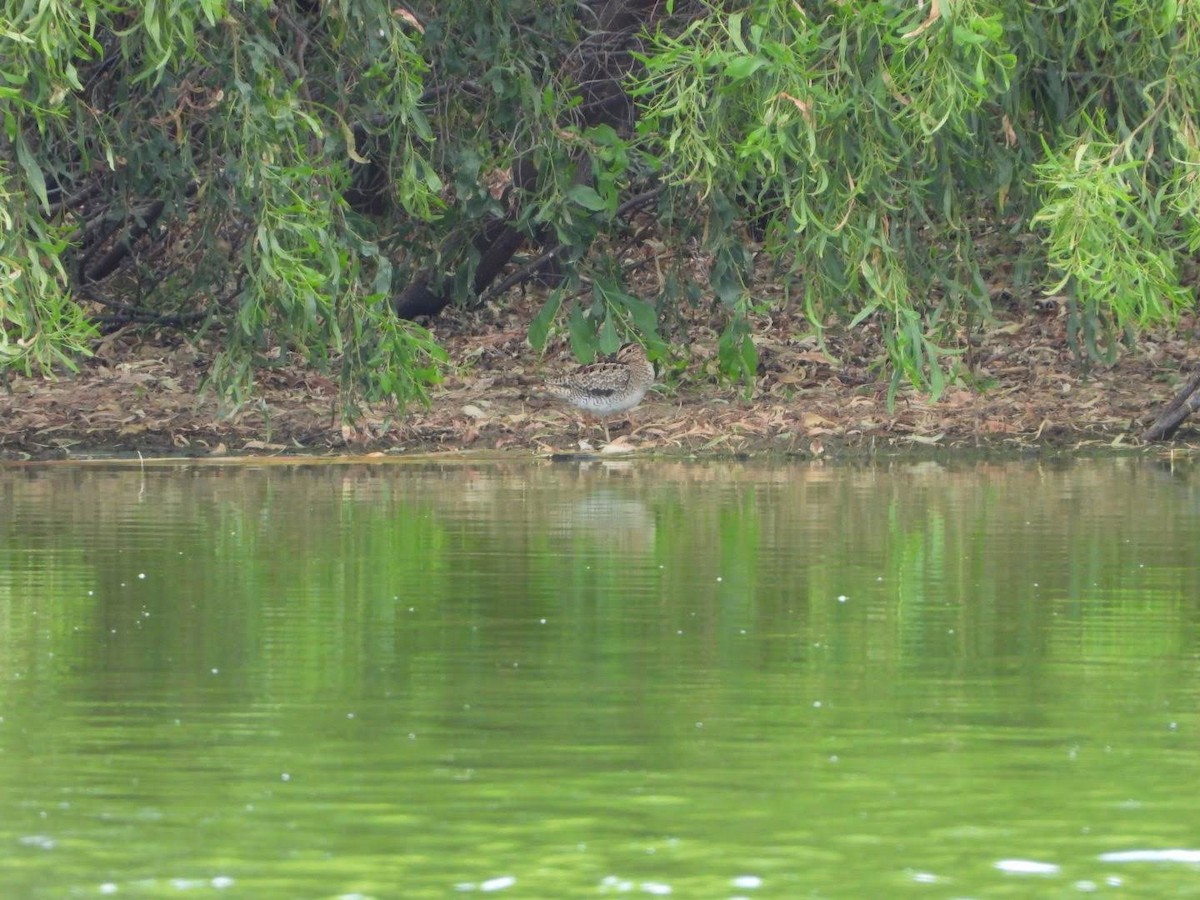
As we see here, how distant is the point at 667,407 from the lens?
19.8 meters

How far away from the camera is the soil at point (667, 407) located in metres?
18.4

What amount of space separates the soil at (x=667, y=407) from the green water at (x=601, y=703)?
15.9ft

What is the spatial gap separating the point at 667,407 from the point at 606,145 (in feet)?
10.9

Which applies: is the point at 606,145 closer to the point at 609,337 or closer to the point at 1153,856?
the point at 609,337

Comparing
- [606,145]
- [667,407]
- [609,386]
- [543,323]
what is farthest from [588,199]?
[667,407]

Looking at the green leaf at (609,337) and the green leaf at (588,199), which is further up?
the green leaf at (588,199)

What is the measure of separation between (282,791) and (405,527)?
655 cm

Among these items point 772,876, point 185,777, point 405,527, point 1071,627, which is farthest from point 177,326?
point 772,876

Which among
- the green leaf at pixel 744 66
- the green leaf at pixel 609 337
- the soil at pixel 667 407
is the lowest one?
the soil at pixel 667 407

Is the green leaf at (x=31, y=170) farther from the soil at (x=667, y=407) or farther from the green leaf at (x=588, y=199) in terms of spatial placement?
the green leaf at (x=588, y=199)

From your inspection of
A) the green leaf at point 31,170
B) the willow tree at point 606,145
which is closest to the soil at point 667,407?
the willow tree at point 606,145

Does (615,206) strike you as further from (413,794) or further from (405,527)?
(413,794)

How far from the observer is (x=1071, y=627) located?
9.14 m

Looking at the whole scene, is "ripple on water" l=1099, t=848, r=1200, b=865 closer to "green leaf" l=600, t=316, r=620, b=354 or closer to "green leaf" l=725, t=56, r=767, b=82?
"green leaf" l=725, t=56, r=767, b=82
